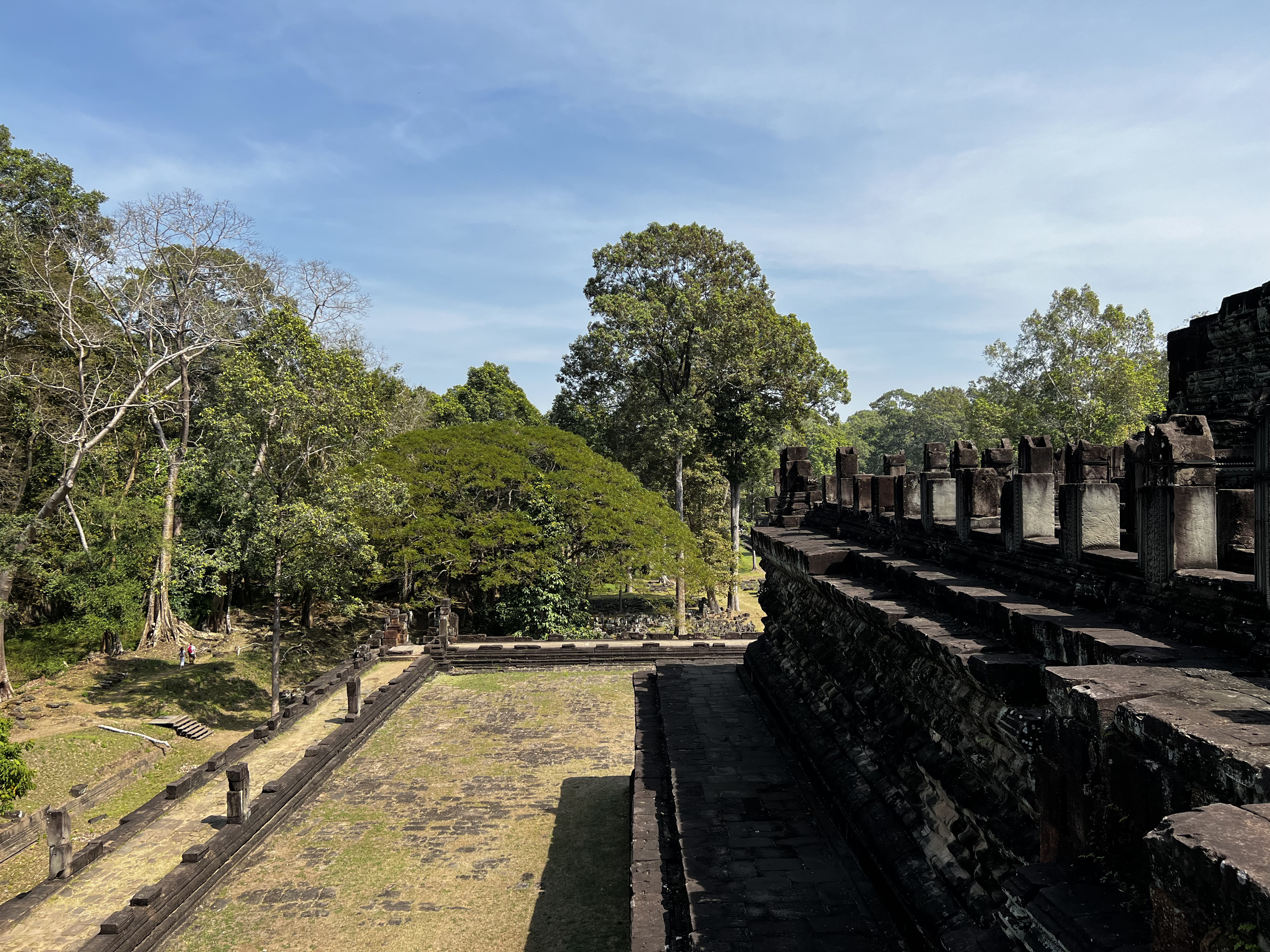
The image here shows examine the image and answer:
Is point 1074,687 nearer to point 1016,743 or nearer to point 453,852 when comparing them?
point 1016,743

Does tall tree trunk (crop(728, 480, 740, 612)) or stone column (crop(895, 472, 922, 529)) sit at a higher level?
stone column (crop(895, 472, 922, 529))

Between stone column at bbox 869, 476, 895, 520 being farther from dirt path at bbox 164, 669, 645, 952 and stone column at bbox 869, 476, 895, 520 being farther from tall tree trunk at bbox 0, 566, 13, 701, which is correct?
tall tree trunk at bbox 0, 566, 13, 701

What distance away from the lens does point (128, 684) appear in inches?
848

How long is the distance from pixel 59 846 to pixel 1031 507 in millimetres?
12046

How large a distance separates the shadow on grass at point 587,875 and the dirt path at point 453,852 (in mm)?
22

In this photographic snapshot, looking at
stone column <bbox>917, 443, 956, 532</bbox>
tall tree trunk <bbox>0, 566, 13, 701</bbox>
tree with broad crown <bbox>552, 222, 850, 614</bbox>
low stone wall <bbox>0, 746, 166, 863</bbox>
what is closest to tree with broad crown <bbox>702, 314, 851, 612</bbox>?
tree with broad crown <bbox>552, 222, 850, 614</bbox>

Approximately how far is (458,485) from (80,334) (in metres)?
11.2

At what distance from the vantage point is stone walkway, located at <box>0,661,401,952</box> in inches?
349

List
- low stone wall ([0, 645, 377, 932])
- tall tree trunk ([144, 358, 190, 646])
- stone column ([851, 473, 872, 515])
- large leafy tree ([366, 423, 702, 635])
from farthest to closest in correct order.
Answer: large leafy tree ([366, 423, 702, 635]) < tall tree trunk ([144, 358, 190, 646]) < stone column ([851, 473, 872, 515]) < low stone wall ([0, 645, 377, 932])

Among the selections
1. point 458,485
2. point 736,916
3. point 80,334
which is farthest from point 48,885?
point 80,334

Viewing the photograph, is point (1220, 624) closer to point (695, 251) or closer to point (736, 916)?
point (736, 916)

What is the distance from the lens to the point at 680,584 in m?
24.8

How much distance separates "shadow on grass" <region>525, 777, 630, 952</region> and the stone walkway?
16.2 ft

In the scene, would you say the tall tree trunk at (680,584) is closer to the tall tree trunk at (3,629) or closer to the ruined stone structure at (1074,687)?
the ruined stone structure at (1074,687)
